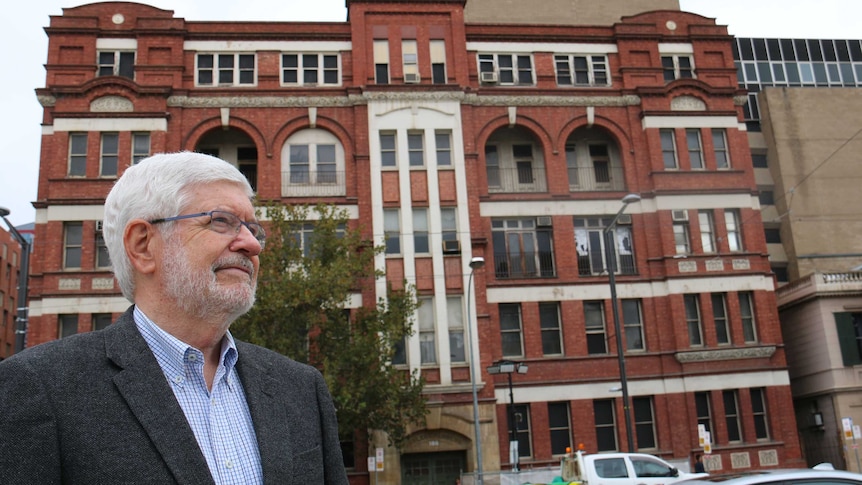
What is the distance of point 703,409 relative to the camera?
3281cm

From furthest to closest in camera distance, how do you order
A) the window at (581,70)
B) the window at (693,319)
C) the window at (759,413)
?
the window at (581,70)
the window at (693,319)
the window at (759,413)

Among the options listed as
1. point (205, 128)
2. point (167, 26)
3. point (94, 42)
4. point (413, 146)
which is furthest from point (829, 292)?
point (94, 42)

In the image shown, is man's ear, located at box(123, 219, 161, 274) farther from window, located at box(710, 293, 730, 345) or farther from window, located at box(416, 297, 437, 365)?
window, located at box(710, 293, 730, 345)

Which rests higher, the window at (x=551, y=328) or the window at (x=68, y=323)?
the window at (x=68, y=323)

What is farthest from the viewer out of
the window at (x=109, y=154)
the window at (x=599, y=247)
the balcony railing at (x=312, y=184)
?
the window at (x=599, y=247)

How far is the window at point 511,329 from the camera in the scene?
108 feet

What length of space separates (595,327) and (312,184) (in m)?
13.3

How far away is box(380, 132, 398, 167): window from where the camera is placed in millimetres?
33469

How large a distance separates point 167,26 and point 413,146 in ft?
38.0

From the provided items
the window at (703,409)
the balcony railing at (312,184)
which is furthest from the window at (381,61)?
the window at (703,409)

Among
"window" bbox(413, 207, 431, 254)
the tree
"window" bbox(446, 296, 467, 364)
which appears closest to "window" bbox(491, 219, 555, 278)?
"window" bbox(446, 296, 467, 364)

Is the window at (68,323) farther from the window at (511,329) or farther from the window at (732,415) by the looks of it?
the window at (732,415)

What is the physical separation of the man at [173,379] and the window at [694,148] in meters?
34.6

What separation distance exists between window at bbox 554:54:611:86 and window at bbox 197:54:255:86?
13708 mm
